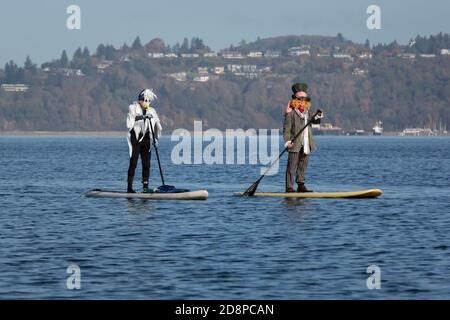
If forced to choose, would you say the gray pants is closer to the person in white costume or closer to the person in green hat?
the person in green hat

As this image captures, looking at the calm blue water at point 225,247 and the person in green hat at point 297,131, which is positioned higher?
the person in green hat at point 297,131

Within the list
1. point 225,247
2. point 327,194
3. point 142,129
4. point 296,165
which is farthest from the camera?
point 296,165

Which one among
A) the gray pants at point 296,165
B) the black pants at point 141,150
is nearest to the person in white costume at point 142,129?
the black pants at point 141,150

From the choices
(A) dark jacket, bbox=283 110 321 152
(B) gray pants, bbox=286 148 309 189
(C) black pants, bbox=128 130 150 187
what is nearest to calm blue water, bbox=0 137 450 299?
(B) gray pants, bbox=286 148 309 189

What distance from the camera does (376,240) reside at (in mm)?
24859

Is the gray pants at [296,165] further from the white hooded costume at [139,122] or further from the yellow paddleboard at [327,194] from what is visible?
the white hooded costume at [139,122]

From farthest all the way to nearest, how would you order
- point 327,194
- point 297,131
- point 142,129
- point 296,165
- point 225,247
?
point 296,165 < point 327,194 < point 297,131 < point 142,129 < point 225,247

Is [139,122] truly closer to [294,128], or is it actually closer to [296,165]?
[294,128]

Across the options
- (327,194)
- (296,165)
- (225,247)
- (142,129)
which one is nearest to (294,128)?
(296,165)

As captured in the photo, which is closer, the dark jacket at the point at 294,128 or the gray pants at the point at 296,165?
the dark jacket at the point at 294,128

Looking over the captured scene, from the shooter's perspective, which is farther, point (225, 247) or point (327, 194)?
point (327, 194)

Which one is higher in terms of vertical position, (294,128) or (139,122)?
(139,122)
